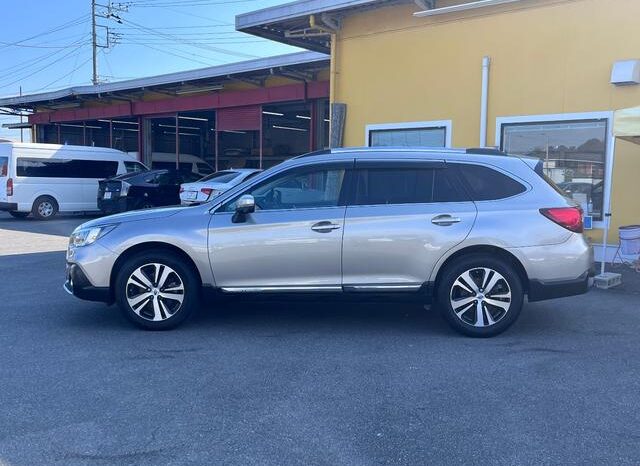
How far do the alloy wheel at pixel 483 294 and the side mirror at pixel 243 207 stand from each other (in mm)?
2002

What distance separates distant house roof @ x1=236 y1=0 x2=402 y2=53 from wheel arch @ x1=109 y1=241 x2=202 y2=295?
266 inches

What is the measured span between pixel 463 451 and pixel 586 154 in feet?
23.6

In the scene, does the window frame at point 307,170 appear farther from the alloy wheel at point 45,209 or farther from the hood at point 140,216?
the alloy wheel at point 45,209

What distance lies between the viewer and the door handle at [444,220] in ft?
17.6

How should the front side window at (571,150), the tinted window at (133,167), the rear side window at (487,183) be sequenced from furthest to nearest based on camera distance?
the tinted window at (133,167)
the front side window at (571,150)
the rear side window at (487,183)

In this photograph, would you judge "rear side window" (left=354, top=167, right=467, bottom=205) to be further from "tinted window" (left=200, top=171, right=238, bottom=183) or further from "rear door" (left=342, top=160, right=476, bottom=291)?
"tinted window" (left=200, top=171, right=238, bottom=183)

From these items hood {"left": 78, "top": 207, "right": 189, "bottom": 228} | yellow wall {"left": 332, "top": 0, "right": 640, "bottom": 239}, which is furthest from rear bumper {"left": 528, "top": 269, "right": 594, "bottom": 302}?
yellow wall {"left": 332, "top": 0, "right": 640, "bottom": 239}

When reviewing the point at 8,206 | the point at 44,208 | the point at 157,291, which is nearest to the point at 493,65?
the point at 157,291

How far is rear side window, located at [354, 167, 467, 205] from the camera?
5.53 metres

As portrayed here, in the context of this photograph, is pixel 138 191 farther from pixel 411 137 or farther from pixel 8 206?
pixel 411 137

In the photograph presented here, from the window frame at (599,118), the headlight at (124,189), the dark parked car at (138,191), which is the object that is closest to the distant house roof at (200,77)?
the dark parked car at (138,191)

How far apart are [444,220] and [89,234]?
11.0 ft

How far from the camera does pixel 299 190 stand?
18.5ft

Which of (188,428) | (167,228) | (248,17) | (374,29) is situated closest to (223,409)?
(188,428)
